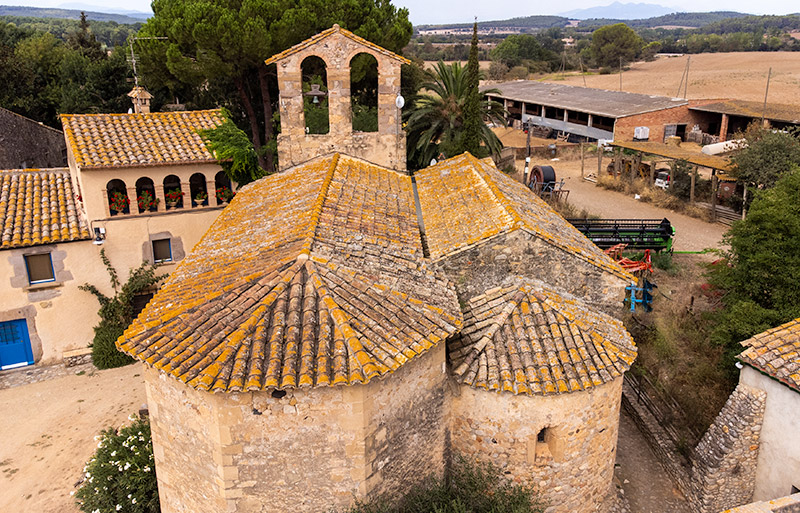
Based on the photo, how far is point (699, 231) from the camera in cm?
2491

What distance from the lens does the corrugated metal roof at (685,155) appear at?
2678 centimetres

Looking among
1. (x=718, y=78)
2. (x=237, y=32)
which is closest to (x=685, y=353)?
(x=237, y=32)

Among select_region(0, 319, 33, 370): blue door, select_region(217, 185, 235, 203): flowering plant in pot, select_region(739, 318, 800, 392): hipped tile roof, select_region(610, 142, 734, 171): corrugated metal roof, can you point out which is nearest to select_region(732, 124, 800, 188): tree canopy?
select_region(610, 142, 734, 171): corrugated metal roof

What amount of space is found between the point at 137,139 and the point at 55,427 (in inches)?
321

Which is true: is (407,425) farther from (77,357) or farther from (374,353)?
(77,357)

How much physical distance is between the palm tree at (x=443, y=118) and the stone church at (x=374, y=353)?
14297mm

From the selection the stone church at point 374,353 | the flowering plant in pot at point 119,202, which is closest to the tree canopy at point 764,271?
the stone church at point 374,353

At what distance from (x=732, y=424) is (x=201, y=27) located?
807 inches

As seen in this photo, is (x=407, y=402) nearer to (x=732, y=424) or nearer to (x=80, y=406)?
(x=732, y=424)

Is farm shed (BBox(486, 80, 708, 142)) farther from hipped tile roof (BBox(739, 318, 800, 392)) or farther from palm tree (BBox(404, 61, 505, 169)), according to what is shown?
hipped tile roof (BBox(739, 318, 800, 392))

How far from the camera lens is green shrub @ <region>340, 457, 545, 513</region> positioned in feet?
27.8

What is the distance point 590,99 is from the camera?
47.2m

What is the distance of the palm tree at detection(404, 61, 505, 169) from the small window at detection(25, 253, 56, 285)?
49.4 feet

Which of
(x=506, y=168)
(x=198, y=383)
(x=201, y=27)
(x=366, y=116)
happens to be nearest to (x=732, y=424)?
(x=198, y=383)
